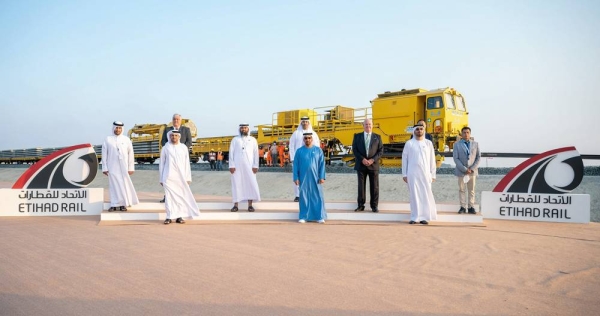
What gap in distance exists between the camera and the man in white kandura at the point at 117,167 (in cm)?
811

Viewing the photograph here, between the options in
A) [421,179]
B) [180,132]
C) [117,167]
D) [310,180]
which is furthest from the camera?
[180,132]

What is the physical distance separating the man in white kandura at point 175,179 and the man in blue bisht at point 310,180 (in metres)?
1.94

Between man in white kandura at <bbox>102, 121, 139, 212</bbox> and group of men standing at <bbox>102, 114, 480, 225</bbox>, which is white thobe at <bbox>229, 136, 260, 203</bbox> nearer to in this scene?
group of men standing at <bbox>102, 114, 480, 225</bbox>

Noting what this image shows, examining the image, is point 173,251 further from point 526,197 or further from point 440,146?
point 440,146

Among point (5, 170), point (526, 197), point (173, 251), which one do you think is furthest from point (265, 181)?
point (5, 170)

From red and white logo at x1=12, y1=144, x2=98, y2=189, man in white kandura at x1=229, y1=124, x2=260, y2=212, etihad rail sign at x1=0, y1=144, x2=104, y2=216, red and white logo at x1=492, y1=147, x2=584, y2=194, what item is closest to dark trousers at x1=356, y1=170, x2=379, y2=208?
man in white kandura at x1=229, y1=124, x2=260, y2=212

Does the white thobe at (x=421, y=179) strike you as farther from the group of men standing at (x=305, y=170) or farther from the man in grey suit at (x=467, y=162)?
the man in grey suit at (x=467, y=162)

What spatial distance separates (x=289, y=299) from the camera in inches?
127

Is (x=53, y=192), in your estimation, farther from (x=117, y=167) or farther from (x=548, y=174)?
(x=548, y=174)

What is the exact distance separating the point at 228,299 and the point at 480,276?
2.35 metres

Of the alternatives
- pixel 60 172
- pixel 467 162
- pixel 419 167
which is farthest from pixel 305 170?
pixel 60 172

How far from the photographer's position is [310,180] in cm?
753

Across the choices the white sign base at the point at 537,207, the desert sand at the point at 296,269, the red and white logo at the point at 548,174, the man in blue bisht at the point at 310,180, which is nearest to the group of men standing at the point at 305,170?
the man in blue bisht at the point at 310,180

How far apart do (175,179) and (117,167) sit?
68.2 inches
